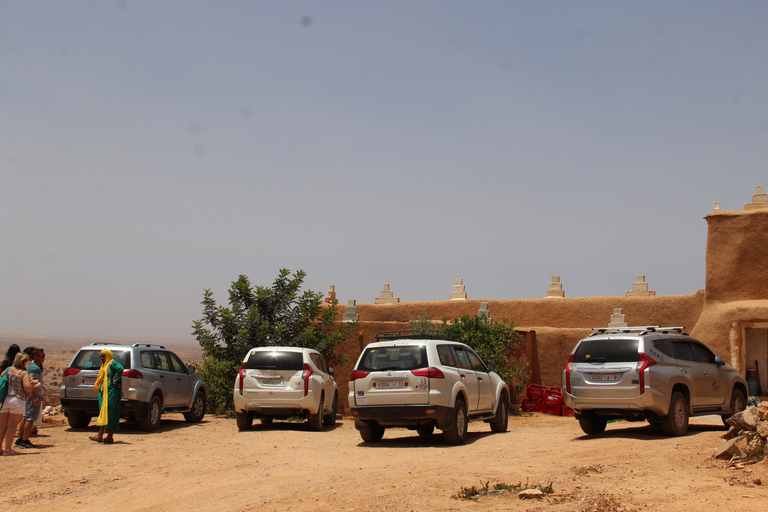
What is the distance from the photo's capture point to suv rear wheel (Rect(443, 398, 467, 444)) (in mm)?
11758

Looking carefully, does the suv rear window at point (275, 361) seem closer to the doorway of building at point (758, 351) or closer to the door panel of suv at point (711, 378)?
the door panel of suv at point (711, 378)

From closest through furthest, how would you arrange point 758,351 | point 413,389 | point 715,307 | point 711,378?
point 413,389 → point 711,378 → point 715,307 → point 758,351

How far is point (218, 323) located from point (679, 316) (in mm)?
14601

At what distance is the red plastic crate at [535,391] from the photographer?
809 inches

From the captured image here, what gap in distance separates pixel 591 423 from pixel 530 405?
8189 millimetres

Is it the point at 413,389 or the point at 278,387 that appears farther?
the point at 278,387

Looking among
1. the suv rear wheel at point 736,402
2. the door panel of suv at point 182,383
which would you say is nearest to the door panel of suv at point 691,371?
the suv rear wheel at point 736,402

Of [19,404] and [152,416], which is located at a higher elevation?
[19,404]

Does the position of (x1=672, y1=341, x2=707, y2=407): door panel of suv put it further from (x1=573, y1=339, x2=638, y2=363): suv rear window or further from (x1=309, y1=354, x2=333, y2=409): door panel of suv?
(x1=309, y1=354, x2=333, y2=409): door panel of suv

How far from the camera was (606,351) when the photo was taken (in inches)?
478

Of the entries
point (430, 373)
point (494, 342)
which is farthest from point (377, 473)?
point (494, 342)

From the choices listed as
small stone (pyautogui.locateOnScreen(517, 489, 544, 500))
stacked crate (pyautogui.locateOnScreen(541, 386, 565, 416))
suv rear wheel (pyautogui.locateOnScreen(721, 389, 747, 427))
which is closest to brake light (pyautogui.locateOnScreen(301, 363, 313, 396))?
small stone (pyautogui.locateOnScreen(517, 489, 544, 500))

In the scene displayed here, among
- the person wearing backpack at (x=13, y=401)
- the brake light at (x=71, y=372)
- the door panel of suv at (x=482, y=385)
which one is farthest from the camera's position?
the brake light at (x=71, y=372)

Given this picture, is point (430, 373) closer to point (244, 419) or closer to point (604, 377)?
point (604, 377)
